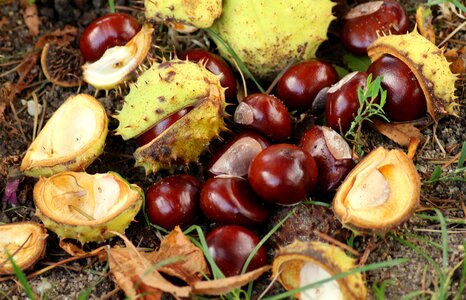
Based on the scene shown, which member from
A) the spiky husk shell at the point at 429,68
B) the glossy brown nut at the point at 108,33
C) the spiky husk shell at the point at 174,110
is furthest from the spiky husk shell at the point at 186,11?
the spiky husk shell at the point at 429,68

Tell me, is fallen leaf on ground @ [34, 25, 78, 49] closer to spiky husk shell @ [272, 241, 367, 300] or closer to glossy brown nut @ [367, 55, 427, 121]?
glossy brown nut @ [367, 55, 427, 121]

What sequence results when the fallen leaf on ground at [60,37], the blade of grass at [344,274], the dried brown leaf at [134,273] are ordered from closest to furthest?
1. the blade of grass at [344,274]
2. the dried brown leaf at [134,273]
3. the fallen leaf on ground at [60,37]

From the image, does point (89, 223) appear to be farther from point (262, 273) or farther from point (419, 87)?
point (419, 87)

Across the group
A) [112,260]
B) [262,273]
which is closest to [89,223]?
[112,260]

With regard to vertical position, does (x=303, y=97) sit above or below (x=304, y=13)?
below

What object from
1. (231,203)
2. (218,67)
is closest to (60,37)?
(218,67)

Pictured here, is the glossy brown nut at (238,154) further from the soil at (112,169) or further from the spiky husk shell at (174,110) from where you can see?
the soil at (112,169)

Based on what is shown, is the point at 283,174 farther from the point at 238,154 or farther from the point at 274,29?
the point at 274,29
